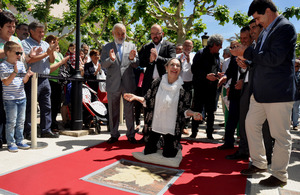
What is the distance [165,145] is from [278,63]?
2111 mm

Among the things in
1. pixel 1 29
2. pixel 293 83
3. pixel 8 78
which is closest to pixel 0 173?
pixel 8 78

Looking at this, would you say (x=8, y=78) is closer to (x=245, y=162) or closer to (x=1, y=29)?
(x=1, y=29)

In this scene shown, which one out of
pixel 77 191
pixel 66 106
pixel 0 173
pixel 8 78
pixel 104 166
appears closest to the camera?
pixel 77 191

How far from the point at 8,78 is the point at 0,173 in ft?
5.21

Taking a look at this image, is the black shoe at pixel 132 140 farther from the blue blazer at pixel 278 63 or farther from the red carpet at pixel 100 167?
the blue blazer at pixel 278 63

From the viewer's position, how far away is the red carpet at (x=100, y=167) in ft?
9.00

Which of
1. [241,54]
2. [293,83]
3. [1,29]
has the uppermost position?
[1,29]

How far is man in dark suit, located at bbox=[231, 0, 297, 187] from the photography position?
280 centimetres

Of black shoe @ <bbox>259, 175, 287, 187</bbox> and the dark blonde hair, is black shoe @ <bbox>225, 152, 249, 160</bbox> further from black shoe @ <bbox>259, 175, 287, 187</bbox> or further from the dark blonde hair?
the dark blonde hair

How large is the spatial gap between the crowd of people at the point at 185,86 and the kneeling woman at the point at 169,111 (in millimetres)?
16

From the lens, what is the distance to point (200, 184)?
3.03 m

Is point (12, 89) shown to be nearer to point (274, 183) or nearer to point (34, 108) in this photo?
point (34, 108)

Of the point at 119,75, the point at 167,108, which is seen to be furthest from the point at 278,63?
the point at 119,75

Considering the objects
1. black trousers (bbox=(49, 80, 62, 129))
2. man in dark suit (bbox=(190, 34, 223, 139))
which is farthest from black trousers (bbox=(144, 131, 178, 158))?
black trousers (bbox=(49, 80, 62, 129))
